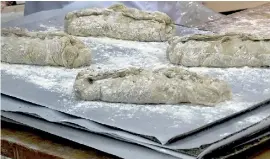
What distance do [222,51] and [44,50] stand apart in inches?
23.8

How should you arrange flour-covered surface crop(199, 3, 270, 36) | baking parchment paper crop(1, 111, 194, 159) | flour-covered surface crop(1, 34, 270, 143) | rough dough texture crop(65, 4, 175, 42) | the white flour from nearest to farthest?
baking parchment paper crop(1, 111, 194, 159) → flour-covered surface crop(1, 34, 270, 143) → the white flour → rough dough texture crop(65, 4, 175, 42) → flour-covered surface crop(199, 3, 270, 36)

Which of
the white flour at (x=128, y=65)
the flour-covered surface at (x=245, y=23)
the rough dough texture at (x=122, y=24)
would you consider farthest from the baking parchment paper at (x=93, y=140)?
the flour-covered surface at (x=245, y=23)

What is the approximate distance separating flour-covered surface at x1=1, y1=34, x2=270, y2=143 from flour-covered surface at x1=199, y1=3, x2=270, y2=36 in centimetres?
39

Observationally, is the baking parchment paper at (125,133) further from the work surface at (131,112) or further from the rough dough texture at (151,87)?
the rough dough texture at (151,87)

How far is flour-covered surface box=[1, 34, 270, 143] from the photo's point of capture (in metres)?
1.30

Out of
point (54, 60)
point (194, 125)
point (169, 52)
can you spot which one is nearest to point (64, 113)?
point (194, 125)

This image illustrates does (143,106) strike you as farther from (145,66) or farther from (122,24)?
(122,24)

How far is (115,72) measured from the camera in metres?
1.54

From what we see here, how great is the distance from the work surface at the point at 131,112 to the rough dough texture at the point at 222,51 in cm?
3

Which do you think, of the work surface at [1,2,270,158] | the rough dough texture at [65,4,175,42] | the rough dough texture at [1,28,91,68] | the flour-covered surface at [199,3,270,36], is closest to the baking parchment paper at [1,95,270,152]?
the work surface at [1,2,270,158]

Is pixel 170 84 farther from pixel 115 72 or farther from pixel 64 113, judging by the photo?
pixel 64 113

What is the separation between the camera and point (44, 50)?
5.99 feet

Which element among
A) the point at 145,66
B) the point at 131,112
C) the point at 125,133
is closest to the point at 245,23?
the point at 145,66

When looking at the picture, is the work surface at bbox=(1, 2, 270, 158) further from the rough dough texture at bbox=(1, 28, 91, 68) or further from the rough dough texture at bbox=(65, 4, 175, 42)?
the rough dough texture at bbox=(65, 4, 175, 42)
